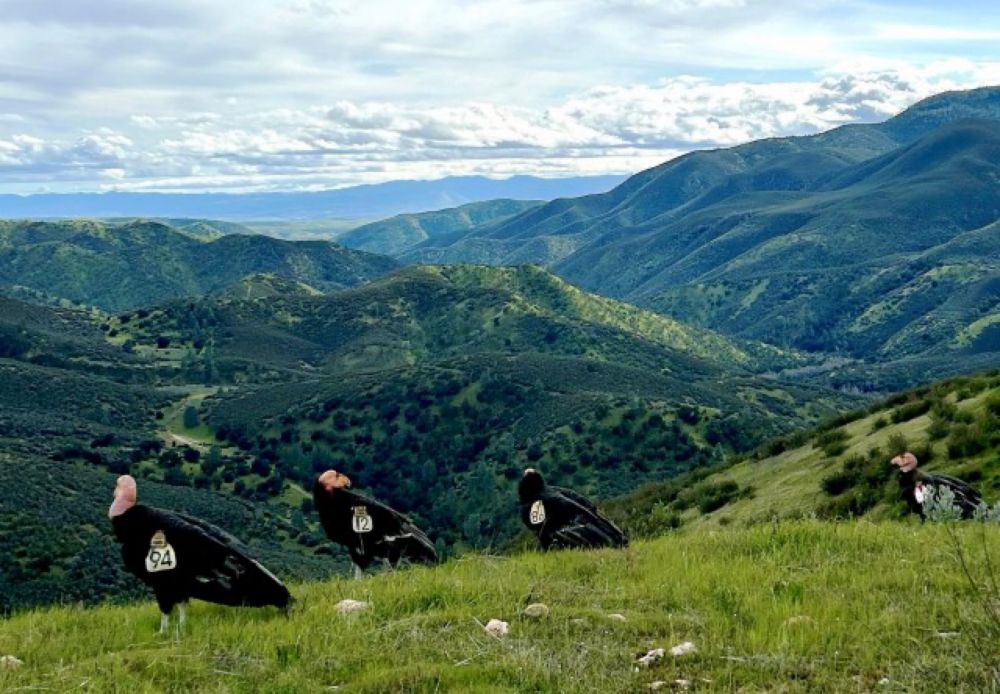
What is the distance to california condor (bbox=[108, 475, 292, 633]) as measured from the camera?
7922 millimetres

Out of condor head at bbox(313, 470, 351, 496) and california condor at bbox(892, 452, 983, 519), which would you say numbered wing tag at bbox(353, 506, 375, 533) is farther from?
california condor at bbox(892, 452, 983, 519)

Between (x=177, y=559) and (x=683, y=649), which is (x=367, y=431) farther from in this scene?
(x=683, y=649)

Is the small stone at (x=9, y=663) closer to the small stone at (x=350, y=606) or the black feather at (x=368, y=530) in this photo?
the small stone at (x=350, y=606)

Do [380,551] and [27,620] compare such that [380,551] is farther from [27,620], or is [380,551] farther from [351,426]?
[351,426]

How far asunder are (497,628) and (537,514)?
15.8 ft

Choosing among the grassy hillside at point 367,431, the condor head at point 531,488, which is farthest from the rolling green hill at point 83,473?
the condor head at point 531,488

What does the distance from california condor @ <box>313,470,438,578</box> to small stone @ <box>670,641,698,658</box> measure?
5.12 m

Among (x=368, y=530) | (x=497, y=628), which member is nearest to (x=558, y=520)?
(x=368, y=530)

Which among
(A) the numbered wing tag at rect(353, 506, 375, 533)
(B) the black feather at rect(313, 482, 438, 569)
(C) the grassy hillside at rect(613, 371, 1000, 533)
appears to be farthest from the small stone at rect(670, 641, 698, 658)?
(C) the grassy hillside at rect(613, 371, 1000, 533)

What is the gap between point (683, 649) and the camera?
21.1 feet

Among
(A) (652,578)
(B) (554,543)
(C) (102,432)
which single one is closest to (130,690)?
(A) (652,578)

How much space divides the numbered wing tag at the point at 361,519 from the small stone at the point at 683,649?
5158 mm

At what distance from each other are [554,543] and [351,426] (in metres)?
134

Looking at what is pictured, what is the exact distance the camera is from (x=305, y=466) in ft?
424
